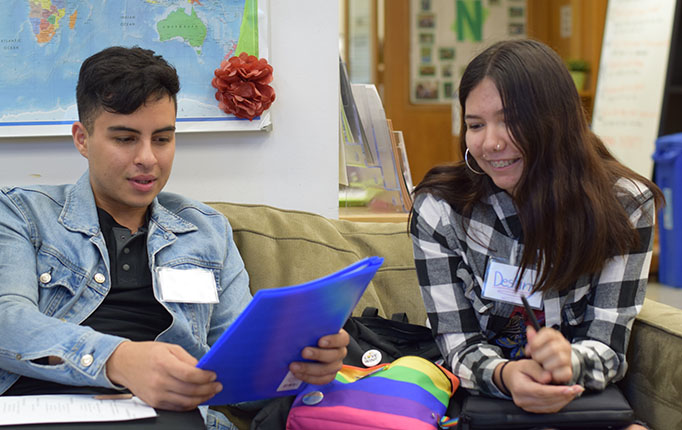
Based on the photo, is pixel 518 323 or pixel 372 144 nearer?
pixel 518 323

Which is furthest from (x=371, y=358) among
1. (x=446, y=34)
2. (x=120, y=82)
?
(x=446, y=34)

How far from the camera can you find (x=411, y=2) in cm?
648

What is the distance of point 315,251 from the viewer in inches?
78.1

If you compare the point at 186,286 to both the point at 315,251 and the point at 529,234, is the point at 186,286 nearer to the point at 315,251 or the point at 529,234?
the point at 315,251

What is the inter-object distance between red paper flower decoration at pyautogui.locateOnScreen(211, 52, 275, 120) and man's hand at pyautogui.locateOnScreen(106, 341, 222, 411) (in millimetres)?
1038

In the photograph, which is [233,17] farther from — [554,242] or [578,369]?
[578,369]

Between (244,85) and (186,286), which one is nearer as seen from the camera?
(186,286)

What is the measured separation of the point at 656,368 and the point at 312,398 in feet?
2.44

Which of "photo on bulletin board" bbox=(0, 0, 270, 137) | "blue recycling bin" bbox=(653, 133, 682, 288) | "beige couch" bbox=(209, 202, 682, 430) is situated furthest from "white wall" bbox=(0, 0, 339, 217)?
"blue recycling bin" bbox=(653, 133, 682, 288)

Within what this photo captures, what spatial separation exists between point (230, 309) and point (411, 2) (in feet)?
17.5

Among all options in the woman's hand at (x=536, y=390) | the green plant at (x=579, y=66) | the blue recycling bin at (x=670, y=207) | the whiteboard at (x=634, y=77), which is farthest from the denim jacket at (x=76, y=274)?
the green plant at (x=579, y=66)

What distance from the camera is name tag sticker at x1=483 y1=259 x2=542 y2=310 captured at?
1.55 m

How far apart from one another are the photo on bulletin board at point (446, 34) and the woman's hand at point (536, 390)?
5339 mm

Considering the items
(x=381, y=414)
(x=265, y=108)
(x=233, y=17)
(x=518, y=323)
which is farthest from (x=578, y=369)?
(x=233, y=17)
